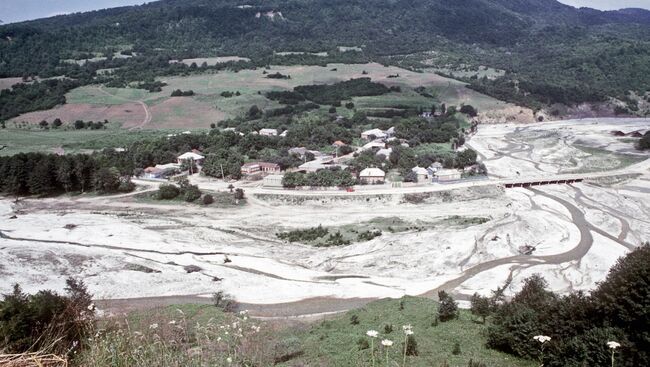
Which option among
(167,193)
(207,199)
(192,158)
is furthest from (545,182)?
(192,158)

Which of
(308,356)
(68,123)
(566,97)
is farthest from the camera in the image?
(566,97)

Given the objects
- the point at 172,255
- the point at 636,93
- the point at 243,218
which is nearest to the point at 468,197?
the point at 243,218

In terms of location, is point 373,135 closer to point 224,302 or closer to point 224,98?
point 224,98

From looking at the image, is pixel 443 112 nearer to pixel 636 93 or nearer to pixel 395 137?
pixel 395 137

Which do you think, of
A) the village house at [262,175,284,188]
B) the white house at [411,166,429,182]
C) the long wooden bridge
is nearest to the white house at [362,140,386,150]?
the white house at [411,166,429,182]

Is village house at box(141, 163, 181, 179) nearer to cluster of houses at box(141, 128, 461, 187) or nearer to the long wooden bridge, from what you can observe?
cluster of houses at box(141, 128, 461, 187)
